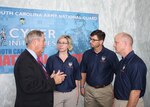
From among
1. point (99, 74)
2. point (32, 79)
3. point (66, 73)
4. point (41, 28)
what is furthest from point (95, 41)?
point (32, 79)

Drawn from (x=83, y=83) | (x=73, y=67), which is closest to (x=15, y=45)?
(x=73, y=67)

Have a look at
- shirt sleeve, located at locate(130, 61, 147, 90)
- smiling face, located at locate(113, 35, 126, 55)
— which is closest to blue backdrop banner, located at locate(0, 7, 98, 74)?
smiling face, located at locate(113, 35, 126, 55)

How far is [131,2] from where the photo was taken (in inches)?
166

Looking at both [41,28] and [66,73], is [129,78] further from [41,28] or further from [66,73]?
[41,28]

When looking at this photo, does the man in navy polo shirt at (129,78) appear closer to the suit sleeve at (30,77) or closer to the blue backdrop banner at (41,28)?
the suit sleeve at (30,77)

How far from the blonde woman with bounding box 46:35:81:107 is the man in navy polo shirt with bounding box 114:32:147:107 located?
0.76m

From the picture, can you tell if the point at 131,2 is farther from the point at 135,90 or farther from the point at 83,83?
the point at 135,90

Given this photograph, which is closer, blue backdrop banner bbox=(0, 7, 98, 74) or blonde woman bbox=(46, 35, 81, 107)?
blonde woman bbox=(46, 35, 81, 107)

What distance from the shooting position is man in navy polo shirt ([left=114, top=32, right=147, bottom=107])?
2.17m

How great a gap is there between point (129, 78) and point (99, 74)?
3.22ft

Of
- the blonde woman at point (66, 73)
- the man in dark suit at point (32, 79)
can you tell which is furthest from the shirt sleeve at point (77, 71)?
the man in dark suit at point (32, 79)

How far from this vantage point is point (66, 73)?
2.99 metres

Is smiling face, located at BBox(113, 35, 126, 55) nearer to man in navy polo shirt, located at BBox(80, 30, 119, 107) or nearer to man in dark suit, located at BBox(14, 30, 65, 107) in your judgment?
man in dark suit, located at BBox(14, 30, 65, 107)

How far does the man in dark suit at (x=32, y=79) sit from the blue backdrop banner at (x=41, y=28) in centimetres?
99
